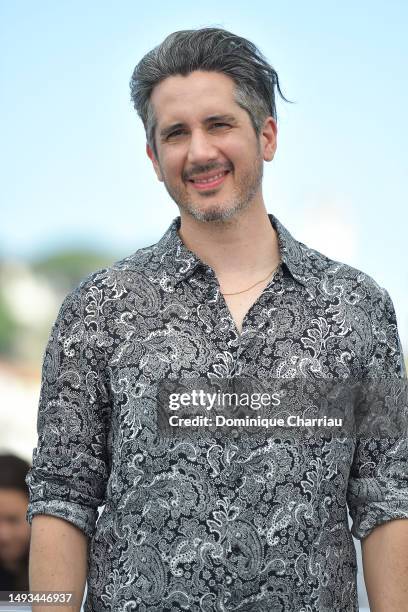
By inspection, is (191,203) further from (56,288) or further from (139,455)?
(56,288)

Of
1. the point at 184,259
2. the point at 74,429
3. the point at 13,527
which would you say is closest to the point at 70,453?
the point at 74,429

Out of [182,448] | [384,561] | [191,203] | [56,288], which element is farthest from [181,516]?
[56,288]

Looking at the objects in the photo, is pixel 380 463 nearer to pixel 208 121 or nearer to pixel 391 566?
pixel 391 566

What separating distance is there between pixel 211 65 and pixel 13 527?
1.78 meters

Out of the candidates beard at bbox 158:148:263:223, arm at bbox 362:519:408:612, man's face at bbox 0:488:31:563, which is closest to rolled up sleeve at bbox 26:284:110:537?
beard at bbox 158:148:263:223

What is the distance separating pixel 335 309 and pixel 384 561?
0.43 meters

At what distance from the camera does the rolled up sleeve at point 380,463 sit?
5.46ft

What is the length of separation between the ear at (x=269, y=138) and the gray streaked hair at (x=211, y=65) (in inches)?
0.8

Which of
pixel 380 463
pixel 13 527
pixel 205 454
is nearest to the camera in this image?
pixel 205 454

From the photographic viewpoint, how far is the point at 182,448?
1589 millimetres

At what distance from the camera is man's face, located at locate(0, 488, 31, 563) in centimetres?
293

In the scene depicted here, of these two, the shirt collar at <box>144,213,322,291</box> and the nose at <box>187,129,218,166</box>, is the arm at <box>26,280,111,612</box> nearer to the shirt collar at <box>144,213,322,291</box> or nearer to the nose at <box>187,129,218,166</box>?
the shirt collar at <box>144,213,322,291</box>

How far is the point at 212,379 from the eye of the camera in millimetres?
1631

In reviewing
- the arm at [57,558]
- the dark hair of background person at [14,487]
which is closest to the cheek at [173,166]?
the arm at [57,558]
